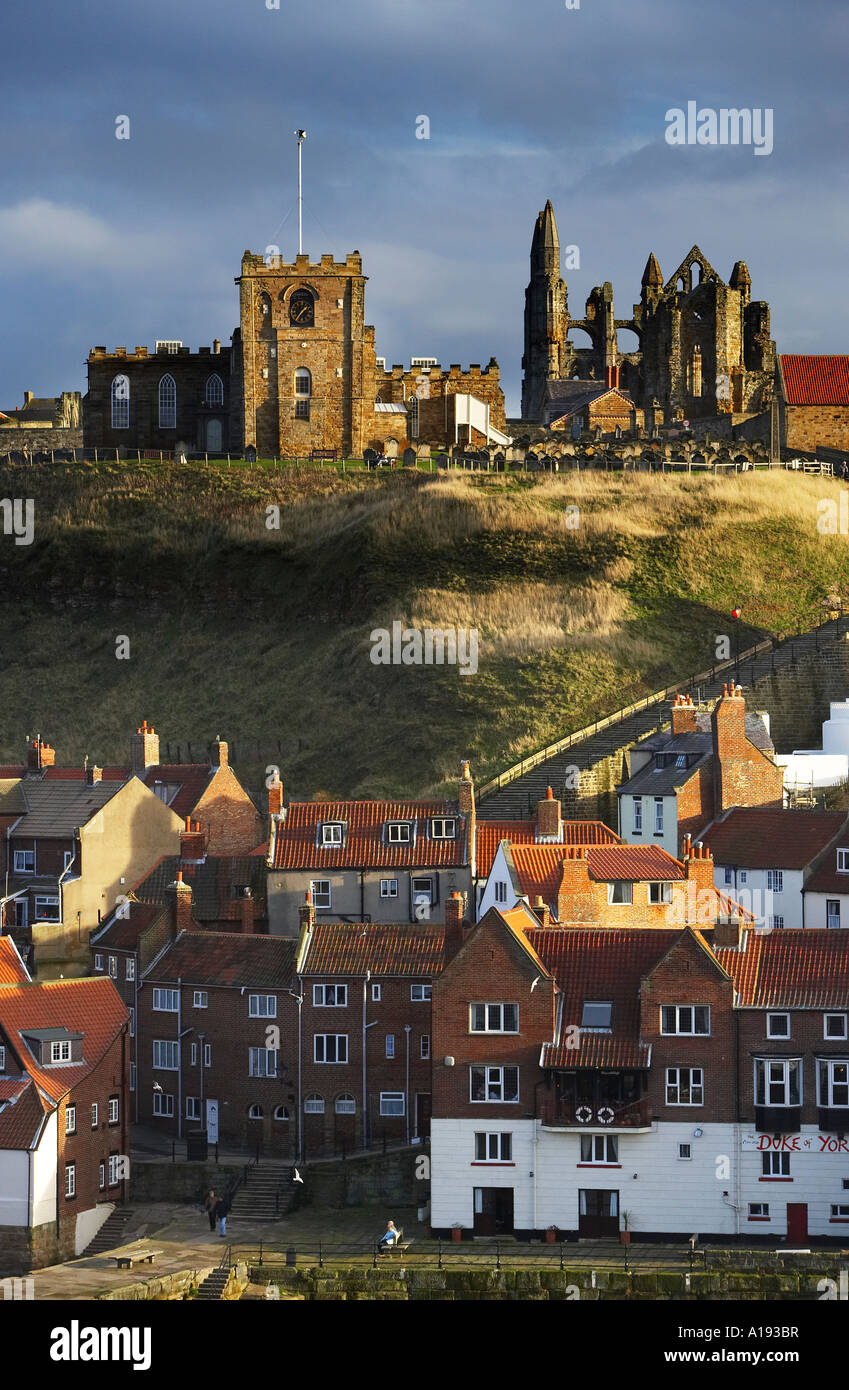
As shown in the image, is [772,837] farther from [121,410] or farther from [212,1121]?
[121,410]

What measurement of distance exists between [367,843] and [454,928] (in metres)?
7.87

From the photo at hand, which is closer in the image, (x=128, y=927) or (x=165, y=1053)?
(x=165, y=1053)

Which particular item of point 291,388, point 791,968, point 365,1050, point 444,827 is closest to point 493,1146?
point 365,1050

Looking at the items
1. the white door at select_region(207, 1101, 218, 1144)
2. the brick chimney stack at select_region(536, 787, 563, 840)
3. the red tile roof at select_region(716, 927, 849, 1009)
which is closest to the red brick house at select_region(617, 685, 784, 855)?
the brick chimney stack at select_region(536, 787, 563, 840)

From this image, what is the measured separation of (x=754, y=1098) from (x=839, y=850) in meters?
11.7

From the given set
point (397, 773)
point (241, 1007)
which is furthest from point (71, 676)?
point (241, 1007)

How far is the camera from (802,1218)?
135ft

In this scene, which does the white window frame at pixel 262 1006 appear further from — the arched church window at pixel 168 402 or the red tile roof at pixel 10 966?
the arched church window at pixel 168 402

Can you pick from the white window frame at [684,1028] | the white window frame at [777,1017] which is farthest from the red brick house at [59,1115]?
the white window frame at [777,1017]

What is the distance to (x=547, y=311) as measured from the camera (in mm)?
103562

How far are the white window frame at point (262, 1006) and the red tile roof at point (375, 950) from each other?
1.10 metres

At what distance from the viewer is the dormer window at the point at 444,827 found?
174 ft

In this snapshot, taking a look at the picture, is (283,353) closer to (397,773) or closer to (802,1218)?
(397,773)

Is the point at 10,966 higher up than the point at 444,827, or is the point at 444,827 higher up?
the point at 444,827
